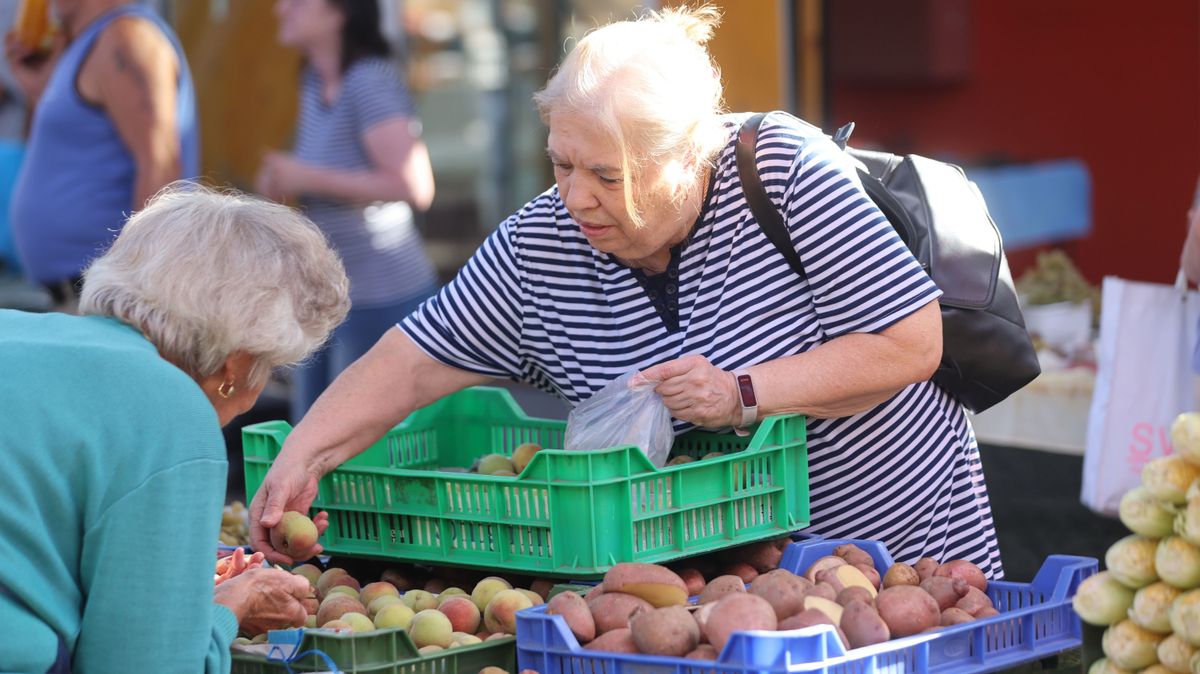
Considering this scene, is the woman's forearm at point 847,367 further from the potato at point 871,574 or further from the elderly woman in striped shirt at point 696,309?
the potato at point 871,574

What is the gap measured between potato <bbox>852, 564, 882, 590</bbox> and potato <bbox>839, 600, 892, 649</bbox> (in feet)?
0.68

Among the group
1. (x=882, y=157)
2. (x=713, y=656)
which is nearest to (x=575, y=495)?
(x=713, y=656)

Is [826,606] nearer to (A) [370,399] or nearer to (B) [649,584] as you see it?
(B) [649,584]

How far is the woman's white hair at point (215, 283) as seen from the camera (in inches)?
76.5

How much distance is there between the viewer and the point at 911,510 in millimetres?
2553

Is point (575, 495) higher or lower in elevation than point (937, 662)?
higher

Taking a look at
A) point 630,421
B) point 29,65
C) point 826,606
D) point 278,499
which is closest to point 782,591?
point 826,606

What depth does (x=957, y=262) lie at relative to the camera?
2.55 metres

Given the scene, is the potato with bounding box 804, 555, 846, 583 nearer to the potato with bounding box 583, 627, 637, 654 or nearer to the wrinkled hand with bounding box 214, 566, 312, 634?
the potato with bounding box 583, 627, 637, 654

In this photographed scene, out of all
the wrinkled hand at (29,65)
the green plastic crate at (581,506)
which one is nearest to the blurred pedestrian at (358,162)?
the wrinkled hand at (29,65)

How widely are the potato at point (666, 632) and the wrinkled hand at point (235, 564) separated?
718mm

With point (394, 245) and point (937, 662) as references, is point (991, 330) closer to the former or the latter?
point (937, 662)

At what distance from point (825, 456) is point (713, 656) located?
2.49 feet

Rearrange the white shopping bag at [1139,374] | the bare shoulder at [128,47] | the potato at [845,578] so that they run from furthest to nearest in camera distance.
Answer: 1. the bare shoulder at [128,47]
2. the white shopping bag at [1139,374]
3. the potato at [845,578]
